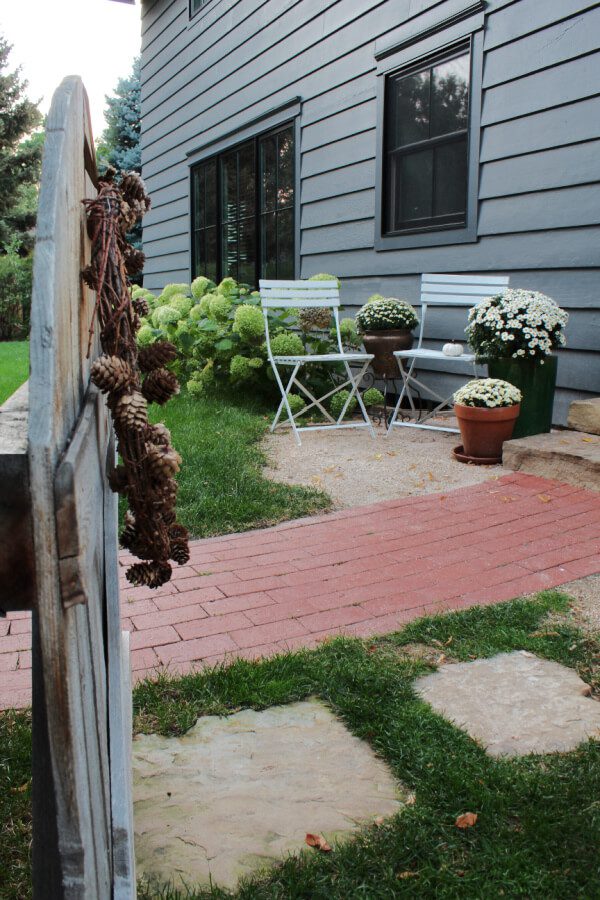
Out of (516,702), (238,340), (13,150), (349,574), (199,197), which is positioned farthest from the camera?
(13,150)

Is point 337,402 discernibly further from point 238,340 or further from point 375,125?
point 375,125

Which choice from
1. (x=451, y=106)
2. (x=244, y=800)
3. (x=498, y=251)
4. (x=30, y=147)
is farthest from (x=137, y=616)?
(x=30, y=147)

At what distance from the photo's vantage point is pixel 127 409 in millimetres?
843

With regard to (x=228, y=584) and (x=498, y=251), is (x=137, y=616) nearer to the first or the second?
(x=228, y=584)

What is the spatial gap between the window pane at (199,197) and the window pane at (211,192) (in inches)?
5.4

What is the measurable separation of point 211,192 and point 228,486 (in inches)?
266

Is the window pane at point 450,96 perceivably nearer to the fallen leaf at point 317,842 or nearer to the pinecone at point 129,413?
the fallen leaf at point 317,842

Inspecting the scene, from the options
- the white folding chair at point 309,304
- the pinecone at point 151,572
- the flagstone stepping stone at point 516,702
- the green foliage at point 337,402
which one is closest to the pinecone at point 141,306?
the pinecone at point 151,572

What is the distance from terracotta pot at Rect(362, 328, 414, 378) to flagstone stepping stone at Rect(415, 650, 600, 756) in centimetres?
355

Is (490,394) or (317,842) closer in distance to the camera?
(317,842)

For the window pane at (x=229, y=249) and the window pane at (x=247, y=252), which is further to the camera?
the window pane at (x=229, y=249)

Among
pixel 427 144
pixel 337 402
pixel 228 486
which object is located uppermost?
pixel 427 144

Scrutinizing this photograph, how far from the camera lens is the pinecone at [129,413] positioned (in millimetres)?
842

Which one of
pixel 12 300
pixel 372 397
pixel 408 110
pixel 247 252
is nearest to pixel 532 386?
pixel 372 397
